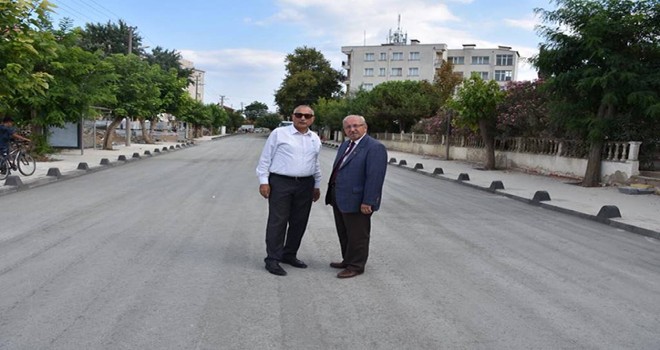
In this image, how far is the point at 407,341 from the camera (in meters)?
3.91

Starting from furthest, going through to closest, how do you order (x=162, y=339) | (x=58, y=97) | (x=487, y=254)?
(x=58, y=97), (x=487, y=254), (x=162, y=339)

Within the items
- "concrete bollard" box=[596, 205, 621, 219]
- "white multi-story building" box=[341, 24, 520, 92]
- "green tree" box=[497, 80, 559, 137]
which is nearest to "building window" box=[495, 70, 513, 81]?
"white multi-story building" box=[341, 24, 520, 92]

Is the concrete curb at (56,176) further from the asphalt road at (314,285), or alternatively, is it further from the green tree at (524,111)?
the green tree at (524,111)

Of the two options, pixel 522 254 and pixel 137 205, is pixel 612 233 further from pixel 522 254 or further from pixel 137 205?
pixel 137 205

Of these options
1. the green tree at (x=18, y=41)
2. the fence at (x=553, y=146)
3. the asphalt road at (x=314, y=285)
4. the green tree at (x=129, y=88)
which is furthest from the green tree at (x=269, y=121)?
the asphalt road at (x=314, y=285)

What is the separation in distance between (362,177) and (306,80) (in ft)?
248

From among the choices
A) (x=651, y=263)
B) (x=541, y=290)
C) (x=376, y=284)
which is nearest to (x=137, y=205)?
(x=376, y=284)

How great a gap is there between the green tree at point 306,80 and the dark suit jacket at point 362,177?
7529 cm

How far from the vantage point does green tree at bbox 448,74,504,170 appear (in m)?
23.3

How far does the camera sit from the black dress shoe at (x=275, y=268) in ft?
18.3

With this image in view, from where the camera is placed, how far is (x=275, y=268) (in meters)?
5.59

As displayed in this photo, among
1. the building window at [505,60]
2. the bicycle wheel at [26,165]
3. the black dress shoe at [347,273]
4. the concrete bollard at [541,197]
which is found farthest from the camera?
the building window at [505,60]

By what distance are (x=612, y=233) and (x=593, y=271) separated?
3.50m

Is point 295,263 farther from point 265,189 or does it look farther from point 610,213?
point 610,213
